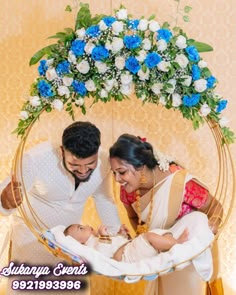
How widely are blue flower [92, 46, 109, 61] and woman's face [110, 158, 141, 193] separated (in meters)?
0.47

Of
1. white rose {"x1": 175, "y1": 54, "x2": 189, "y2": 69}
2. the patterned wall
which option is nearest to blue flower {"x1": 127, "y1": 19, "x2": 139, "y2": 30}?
white rose {"x1": 175, "y1": 54, "x2": 189, "y2": 69}

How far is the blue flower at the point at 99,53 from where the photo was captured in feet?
6.41

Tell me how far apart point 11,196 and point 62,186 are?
24 centimetres

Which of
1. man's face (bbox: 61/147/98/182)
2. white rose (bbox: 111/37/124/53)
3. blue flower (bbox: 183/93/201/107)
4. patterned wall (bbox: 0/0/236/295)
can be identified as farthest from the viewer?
patterned wall (bbox: 0/0/236/295)

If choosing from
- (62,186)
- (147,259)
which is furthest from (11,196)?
(147,259)

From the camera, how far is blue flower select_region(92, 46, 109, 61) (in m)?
1.95

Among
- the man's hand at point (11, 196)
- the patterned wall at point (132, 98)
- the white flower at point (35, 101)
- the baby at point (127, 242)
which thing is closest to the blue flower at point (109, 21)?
the white flower at point (35, 101)

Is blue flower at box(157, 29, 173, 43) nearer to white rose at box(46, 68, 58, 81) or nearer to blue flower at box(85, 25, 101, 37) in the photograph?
blue flower at box(85, 25, 101, 37)

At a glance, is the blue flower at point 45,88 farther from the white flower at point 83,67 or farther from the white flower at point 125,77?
the white flower at point 125,77

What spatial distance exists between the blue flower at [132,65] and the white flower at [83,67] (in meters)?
0.16

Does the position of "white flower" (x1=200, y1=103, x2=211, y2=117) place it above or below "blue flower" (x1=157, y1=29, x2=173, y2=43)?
below

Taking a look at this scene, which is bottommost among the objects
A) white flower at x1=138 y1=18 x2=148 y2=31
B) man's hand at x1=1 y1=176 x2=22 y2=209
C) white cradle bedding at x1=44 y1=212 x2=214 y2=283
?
white cradle bedding at x1=44 y1=212 x2=214 y2=283

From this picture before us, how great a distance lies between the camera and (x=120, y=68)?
1.99 metres

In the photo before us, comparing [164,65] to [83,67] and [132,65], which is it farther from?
[83,67]
